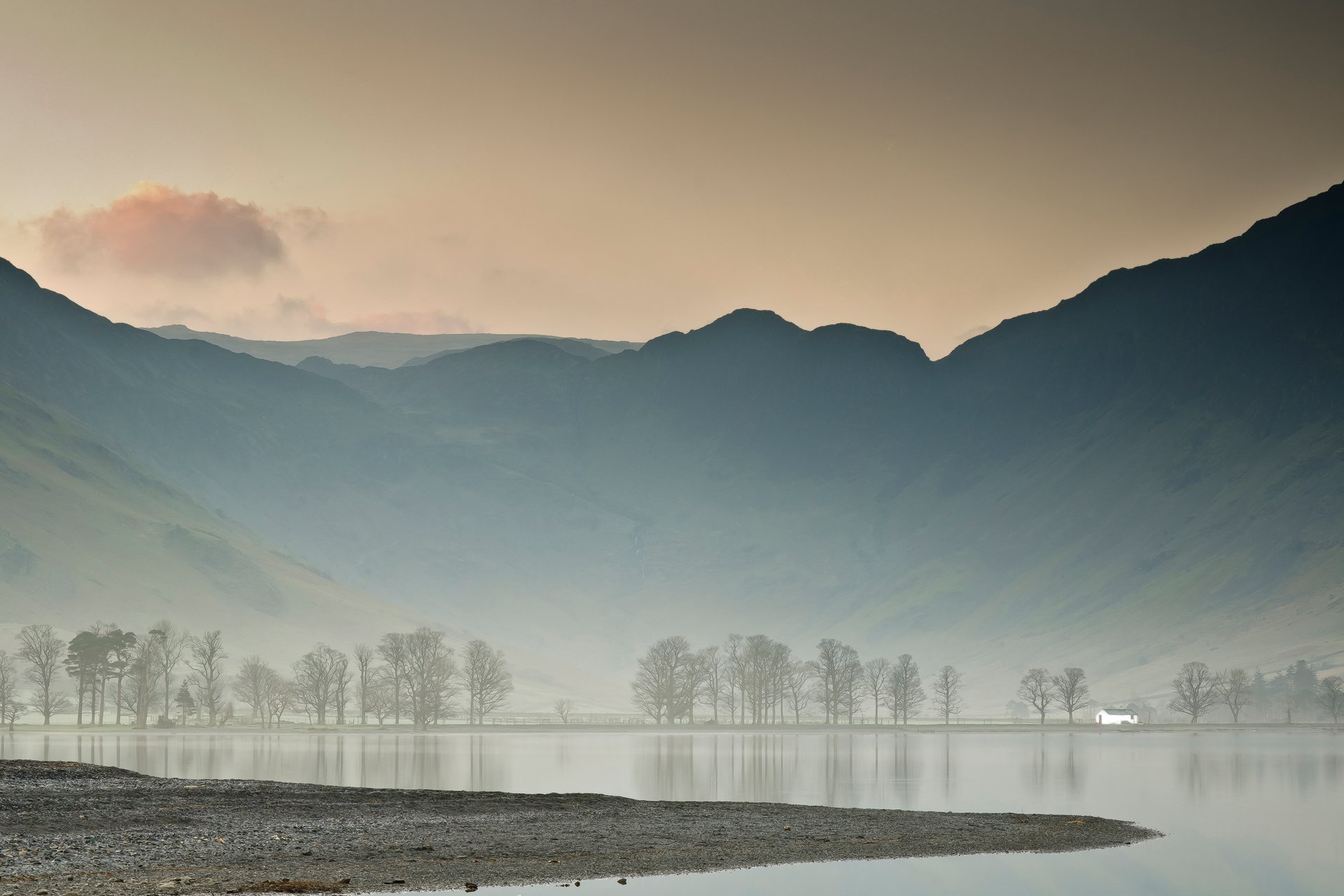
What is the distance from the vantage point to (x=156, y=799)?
57812 millimetres

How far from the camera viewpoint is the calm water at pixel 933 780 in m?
44.0

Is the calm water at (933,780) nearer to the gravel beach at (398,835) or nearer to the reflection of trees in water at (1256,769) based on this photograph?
the reflection of trees in water at (1256,769)

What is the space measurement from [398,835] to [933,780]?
173 feet

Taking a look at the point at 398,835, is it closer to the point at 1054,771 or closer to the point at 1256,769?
the point at 1054,771

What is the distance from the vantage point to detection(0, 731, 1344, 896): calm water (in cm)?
4403

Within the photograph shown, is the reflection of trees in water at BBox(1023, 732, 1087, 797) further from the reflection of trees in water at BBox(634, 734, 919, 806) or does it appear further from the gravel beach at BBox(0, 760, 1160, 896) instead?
the gravel beach at BBox(0, 760, 1160, 896)

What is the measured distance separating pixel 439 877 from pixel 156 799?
78.0 feet

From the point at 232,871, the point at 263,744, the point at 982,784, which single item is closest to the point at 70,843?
the point at 232,871

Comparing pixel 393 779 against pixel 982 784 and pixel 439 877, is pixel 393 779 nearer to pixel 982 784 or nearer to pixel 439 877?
pixel 982 784

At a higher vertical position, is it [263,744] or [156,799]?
[156,799]

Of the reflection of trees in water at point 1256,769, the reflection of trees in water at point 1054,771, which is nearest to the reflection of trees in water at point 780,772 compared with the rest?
the reflection of trees in water at point 1054,771

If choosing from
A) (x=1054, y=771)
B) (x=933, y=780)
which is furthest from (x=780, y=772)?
(x=1054, y=771)

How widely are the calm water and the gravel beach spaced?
274 centimetres

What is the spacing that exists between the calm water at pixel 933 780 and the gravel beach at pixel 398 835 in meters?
2.74
